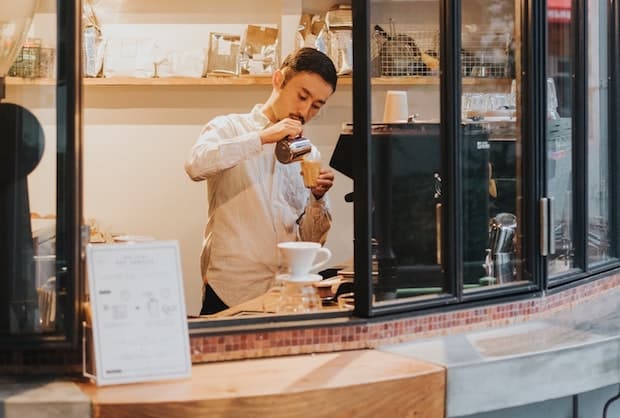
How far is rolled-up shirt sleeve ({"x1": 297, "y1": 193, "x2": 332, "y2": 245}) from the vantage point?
139 inches

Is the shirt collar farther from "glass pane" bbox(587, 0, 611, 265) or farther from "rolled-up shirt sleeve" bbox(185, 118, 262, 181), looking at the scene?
"glass pane" bbox(587, 0, 611, 265)

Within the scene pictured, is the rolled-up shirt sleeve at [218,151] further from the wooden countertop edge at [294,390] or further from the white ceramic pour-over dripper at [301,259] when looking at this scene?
the wooden countertop edge at [294,390]

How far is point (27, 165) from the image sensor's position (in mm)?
2295

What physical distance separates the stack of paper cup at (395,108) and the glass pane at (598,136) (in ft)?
3.20

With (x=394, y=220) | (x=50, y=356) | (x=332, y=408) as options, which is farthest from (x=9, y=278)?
(x=394, y=220)

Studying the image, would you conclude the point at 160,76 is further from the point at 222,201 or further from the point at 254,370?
the point at 254,370

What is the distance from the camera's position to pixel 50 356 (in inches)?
91.9

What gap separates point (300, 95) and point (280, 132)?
286 mm

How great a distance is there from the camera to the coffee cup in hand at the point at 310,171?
3.40 metres

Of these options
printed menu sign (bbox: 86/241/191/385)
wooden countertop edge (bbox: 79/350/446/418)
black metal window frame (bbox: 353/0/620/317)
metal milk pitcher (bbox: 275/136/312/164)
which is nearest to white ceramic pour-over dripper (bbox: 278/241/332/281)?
black metal window frame (bbox: 353/0/620/317)

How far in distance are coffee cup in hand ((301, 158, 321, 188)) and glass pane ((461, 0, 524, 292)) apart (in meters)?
0.71

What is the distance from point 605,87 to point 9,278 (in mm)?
2345

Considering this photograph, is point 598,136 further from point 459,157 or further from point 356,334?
point 356,334

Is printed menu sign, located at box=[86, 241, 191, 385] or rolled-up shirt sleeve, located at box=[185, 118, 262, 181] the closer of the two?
printed menu sign, located at box=[86, 241, 191, 385]
